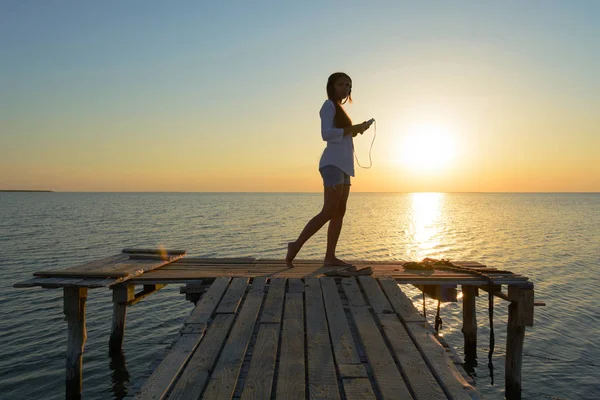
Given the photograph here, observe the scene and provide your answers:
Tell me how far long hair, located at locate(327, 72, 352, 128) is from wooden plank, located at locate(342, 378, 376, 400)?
4.59 meters

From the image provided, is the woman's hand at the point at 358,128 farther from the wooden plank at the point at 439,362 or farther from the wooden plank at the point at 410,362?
the wooden plank at the point at 439,362

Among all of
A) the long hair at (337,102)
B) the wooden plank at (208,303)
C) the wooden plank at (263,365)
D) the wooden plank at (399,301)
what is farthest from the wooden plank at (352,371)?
the long hair at (337,102)

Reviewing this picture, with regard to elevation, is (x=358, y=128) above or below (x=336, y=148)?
above

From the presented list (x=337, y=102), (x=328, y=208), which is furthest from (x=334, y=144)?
(x=328, y=208)

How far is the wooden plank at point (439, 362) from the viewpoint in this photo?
9.42ft

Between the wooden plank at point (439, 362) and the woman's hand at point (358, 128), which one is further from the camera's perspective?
the woman's hand at point (358, 128)

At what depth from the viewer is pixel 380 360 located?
3336mm

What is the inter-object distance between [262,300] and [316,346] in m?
1.56

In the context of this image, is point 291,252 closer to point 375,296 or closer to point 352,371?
point 375,296

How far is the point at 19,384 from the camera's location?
27.2 feet

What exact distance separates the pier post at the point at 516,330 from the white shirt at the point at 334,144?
331cm

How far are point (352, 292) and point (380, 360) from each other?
2.10 m

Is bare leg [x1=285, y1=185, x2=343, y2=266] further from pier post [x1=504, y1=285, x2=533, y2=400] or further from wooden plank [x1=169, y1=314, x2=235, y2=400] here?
pier post [x1=504, y1=285, x2=533, y2=400]

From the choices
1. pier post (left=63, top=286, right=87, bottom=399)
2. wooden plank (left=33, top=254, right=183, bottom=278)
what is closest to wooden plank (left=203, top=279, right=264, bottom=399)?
wooden plank (left=33, top=254, right=183, bottom=278)
